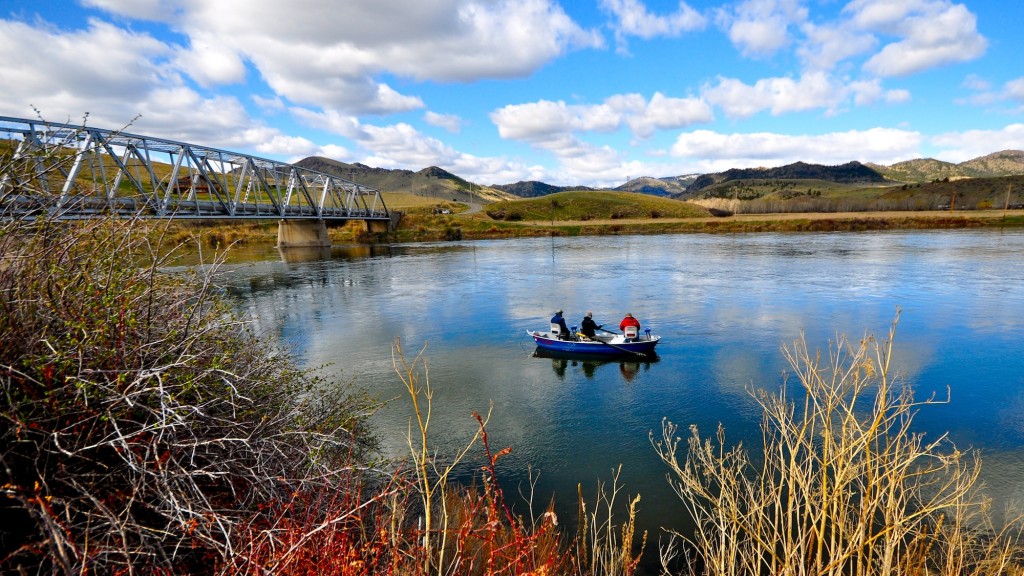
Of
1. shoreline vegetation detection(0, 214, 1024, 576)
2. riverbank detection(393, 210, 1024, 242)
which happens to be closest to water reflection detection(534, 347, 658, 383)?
shoreline vegetation detection(0, 214, 1024, 576)

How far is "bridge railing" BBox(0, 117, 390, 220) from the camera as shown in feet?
23.9

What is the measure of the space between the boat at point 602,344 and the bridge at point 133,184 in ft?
58.8

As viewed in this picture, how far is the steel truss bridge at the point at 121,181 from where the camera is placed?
7303 mm

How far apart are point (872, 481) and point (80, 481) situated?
10903mm

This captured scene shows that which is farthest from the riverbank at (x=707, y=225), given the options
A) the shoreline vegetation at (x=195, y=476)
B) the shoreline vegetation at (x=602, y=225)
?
the shoreline vegetation at (x=195, y=476)

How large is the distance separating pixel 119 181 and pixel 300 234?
62.4 metres

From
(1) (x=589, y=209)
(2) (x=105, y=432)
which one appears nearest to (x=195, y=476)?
(2) (x=105, y=432)

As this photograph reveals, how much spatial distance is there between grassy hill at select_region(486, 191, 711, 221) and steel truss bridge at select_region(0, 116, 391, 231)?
160 feet

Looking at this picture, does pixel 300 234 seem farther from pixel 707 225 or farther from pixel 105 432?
pixel 707 225

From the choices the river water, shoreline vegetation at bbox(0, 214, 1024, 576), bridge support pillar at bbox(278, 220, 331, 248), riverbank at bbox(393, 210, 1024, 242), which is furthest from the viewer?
riverbank at bbox(393, 210, 1024, 242)

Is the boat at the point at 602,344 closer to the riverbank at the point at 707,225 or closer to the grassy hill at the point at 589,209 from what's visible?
the riverbank at the point at 707,225

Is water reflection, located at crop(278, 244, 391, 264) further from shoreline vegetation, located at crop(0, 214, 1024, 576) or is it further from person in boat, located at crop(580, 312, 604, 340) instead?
shoreline vegetation, located at crop(0, 214, 1024, 576)

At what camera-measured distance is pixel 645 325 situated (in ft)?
101

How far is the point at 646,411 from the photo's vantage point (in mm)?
18938
